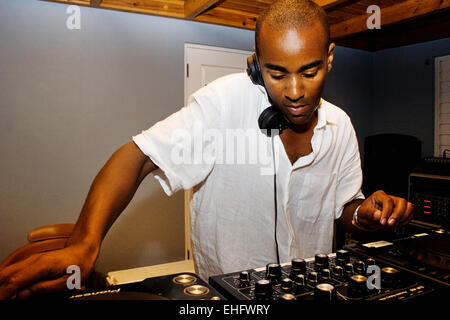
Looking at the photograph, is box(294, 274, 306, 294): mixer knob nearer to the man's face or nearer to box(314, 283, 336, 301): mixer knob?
box(314, 283, 336, 301): mixer knob

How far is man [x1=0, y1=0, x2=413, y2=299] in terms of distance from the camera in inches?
39.2

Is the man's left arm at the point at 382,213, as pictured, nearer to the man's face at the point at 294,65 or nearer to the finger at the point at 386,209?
the finger at the point at 386,209

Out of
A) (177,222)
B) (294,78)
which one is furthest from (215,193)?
(177,222)

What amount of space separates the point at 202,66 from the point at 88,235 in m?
3.26

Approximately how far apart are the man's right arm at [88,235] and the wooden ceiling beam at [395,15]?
10.6 ft

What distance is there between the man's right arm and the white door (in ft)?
8.81

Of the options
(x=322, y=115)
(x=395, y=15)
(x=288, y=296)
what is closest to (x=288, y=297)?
(x=288, y=296)

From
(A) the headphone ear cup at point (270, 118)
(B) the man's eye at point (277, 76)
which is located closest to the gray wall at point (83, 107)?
(A) the headphone ear cup at point (270, 118)

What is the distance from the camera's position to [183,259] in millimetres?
3842

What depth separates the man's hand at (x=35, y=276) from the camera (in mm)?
550

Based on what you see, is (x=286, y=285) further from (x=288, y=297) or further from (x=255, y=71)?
(x=255, y=71)

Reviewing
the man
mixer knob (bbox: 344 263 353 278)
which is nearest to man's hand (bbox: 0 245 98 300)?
the man

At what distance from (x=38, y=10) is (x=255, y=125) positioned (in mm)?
2751
